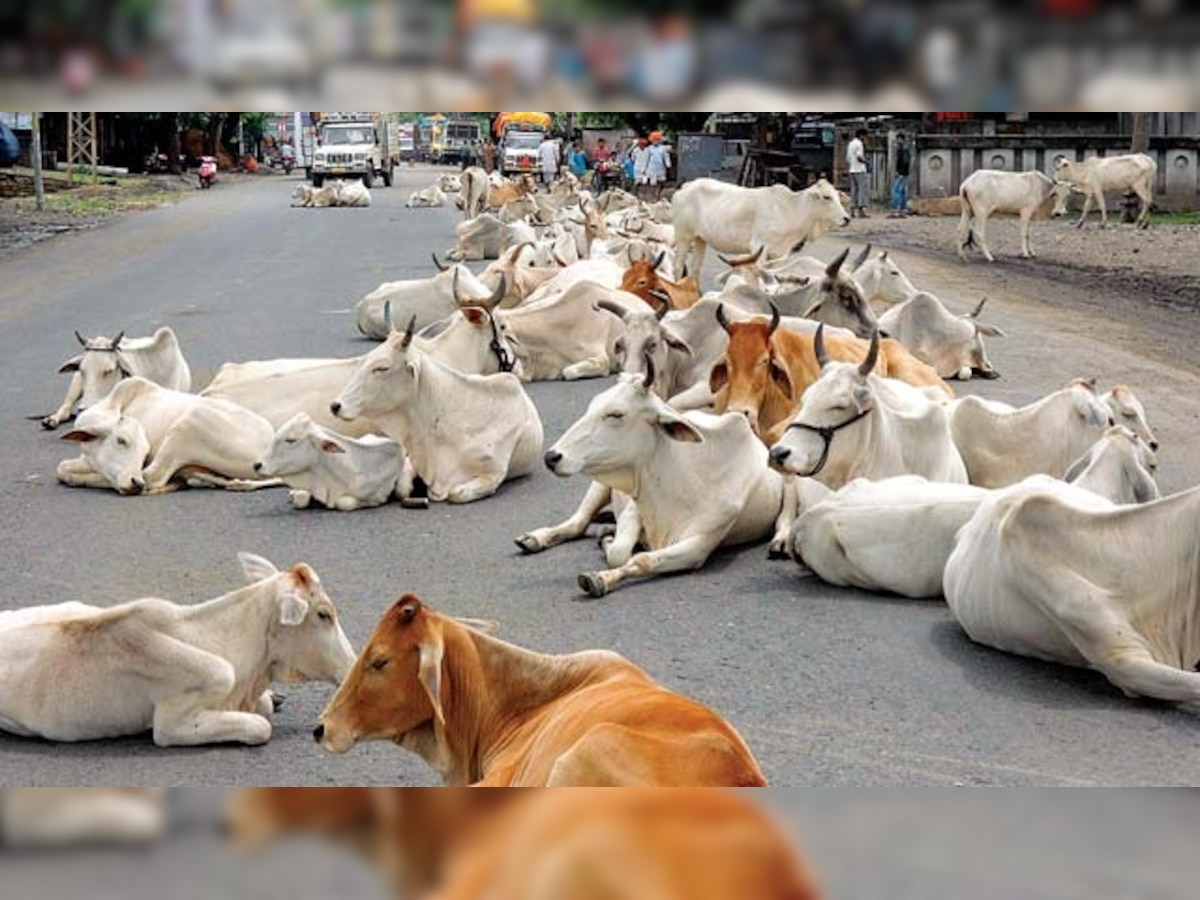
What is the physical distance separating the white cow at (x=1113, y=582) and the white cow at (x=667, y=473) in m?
1.97

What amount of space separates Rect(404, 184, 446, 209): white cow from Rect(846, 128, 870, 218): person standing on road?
915cm

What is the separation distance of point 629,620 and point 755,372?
2.79 meters

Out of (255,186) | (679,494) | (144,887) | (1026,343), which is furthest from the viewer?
(255,186)

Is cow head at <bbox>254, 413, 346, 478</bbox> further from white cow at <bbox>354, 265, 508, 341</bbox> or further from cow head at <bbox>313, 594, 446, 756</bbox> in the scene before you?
white cow at <bbox>354, 265, 508, 341</bbox>

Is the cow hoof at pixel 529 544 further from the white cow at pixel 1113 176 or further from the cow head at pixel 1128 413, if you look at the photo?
Result: the white cow at pixel 1113 176

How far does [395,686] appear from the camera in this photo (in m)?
4.18

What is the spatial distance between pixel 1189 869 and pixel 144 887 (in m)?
0.37

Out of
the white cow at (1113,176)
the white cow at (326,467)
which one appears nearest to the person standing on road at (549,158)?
the white cow at (1113,176)

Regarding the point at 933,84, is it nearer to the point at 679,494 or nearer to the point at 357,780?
the point at 357,780

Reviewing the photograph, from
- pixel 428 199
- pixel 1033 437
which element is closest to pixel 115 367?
pixel 1033 437

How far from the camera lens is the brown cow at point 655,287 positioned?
44.9 feet

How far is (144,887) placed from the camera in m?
0.66

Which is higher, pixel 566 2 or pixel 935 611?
pixel 566 2

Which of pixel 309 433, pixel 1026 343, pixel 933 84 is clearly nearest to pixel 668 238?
pixel 1026 343
